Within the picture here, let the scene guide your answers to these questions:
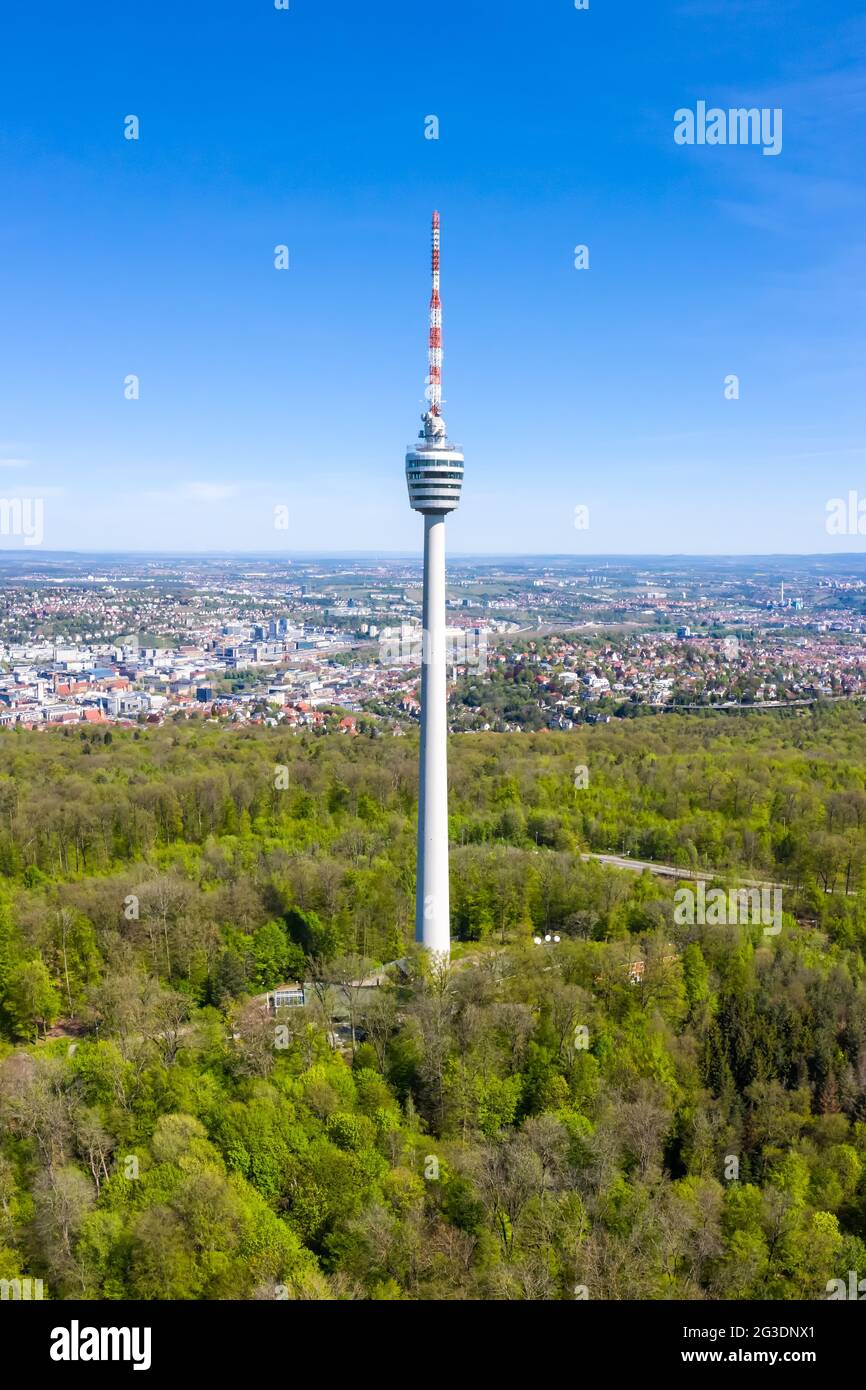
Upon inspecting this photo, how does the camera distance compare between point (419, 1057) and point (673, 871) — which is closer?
point (419, 1057)

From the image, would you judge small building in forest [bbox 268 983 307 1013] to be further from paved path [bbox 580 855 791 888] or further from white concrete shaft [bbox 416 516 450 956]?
paved path [bbox 580 855 791 888]

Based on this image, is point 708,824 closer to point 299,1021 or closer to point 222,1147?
point 299,1021

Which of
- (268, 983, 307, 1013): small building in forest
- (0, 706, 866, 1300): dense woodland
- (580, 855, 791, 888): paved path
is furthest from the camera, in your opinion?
(580, 855, 791, 888): paved path

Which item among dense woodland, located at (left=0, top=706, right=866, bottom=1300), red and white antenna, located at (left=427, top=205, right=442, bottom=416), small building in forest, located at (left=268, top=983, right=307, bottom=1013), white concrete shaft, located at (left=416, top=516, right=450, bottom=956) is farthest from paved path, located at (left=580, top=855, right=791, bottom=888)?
red and white antenna, located at (left=427, top=205, right=442, bottom=416)

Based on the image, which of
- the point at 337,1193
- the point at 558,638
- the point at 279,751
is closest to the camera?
the point at 337,1193

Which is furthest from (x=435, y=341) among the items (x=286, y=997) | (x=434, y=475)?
(x=286, y=997)

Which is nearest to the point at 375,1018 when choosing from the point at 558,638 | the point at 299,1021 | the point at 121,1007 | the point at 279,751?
the point at 299,1021

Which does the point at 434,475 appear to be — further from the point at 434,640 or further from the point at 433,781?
the point at 433,781
